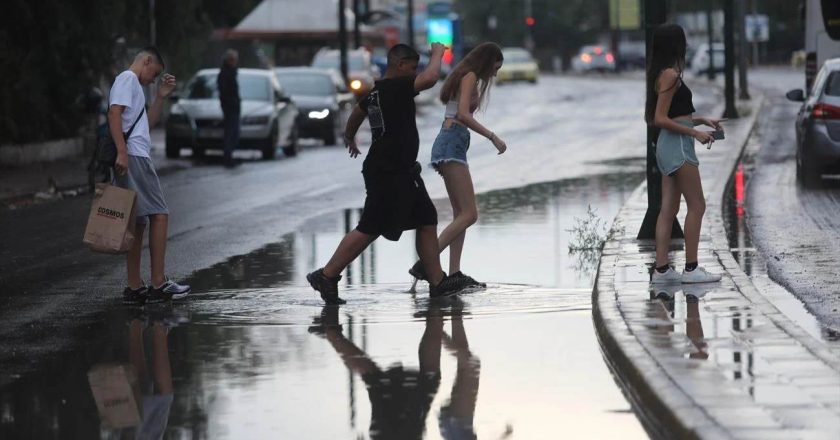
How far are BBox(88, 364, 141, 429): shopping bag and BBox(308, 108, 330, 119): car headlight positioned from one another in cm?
2672

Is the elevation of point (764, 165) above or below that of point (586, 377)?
below

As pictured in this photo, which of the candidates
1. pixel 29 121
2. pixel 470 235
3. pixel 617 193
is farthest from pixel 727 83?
pixel 470 235

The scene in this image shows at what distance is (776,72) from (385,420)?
244ft

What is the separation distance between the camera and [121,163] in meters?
12.1

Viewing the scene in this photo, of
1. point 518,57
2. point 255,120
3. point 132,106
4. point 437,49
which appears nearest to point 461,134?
point 437,49

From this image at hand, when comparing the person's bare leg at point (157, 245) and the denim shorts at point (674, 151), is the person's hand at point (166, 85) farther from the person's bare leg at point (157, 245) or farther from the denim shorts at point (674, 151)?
the denim shorts at point (674, 151)

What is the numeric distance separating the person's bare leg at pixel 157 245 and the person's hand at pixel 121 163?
44 centimetres

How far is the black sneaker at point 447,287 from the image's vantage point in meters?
12.1

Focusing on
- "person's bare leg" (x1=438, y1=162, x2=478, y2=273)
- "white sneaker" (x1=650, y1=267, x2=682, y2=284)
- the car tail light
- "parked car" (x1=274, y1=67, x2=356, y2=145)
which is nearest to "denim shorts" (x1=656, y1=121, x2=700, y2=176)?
"white sneaker" (x1=650, y1=267, x2=682, y2=284)

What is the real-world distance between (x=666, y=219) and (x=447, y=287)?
143 cm

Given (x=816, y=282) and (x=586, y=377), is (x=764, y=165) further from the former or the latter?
(x=586, y=377)

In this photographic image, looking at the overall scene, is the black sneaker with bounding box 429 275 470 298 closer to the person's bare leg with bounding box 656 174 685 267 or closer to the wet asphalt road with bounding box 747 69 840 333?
the person's bare leg with bounding box 656 174 685 267

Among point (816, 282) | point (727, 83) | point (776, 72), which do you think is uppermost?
point (816, 282)

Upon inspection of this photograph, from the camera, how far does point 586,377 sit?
890 cm
